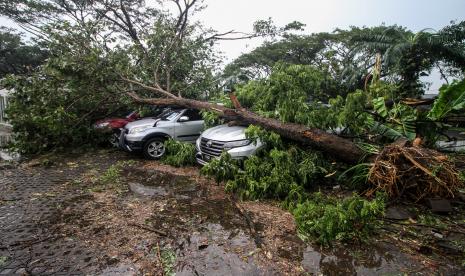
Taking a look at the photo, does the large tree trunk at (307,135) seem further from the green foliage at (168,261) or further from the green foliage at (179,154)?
the green foliage at (168,261)

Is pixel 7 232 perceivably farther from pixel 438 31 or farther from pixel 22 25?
pixel 22 25

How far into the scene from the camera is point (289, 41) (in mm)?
26203

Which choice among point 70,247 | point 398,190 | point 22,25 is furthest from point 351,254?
point 22,25

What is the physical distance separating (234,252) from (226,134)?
3305 millimetres

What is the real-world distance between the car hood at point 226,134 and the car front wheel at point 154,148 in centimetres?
194

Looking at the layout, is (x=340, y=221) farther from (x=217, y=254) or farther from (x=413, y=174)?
(x=413, y=174)

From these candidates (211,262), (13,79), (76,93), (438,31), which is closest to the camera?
(211,262)

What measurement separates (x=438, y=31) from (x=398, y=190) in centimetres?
1247

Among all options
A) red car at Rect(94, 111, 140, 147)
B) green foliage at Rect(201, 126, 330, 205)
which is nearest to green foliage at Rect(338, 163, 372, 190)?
green foliage at Rect(201, 126, 330, 205)

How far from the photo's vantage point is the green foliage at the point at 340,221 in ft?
12.3

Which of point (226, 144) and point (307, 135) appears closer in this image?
point (307, 135)

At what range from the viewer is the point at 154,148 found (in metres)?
8.37

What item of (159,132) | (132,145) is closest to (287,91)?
(159,132)

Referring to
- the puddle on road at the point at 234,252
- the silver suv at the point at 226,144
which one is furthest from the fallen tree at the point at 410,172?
the silver suv at the point at 226,144
